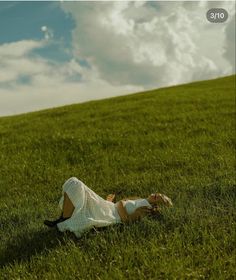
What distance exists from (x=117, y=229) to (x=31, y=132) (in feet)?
47.9

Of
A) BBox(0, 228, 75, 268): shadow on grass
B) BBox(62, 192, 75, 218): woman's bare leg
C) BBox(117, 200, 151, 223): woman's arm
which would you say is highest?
BBox(62, 192, 75, 218): woman's bare leg

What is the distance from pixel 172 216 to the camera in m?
8.96

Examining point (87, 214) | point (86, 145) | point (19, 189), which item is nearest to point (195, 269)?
point (87, 214)

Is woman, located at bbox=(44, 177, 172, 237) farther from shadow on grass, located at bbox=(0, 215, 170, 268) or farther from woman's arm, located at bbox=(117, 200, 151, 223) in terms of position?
shadow on grass, located at bbox=(0, 215, 170, 268)

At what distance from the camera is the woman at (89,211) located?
903cm

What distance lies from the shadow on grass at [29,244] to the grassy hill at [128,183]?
0.02 m

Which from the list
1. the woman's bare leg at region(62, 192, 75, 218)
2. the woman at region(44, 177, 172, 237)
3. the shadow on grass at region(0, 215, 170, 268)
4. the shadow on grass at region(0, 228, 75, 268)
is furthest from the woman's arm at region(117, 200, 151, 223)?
the shadow on grass at region(0, 228, 75, 268)

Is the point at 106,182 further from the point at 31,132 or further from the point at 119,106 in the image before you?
the point at 119,106

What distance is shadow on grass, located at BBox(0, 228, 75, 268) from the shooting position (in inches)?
337

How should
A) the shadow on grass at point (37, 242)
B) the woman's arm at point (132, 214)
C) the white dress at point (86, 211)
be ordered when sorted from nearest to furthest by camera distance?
the shadow on grass at point (37, 242), the white dress at point (86, 211), the woman's arm at point (132, 214)

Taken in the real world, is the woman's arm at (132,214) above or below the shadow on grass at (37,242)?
above

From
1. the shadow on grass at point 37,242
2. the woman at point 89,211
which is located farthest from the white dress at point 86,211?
the shadow on grass at point 37,242

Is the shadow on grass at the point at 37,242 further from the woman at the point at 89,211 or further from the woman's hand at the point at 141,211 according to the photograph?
the woman's hand at the point at 141,211

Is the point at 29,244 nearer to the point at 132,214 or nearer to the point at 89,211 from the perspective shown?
the point at 89,211
